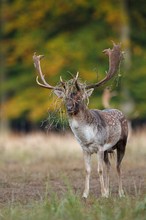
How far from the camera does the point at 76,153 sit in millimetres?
18406

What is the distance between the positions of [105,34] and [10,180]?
609 inches

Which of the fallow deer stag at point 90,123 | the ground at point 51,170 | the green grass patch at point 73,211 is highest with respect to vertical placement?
the fallow deer stag at point 90,123

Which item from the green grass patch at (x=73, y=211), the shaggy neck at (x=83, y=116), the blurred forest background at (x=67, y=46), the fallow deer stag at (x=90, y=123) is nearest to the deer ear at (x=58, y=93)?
the fallow deer stag at (x=90, y=123)

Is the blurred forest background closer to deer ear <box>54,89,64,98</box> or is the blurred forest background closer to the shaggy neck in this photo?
the shaggy neck

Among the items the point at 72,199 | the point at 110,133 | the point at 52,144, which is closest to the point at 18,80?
the point at 52,144

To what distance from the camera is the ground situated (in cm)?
1193

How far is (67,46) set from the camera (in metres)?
27.9

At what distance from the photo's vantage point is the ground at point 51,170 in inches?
470

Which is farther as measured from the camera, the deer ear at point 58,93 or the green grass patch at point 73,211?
the deer ear at point 58,93

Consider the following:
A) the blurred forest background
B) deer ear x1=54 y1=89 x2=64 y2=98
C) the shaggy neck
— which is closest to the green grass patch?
the shaggy neck

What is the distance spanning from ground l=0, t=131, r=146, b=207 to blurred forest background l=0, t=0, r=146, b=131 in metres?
5.45

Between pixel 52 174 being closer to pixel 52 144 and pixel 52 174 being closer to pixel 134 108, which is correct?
pixel 52 144

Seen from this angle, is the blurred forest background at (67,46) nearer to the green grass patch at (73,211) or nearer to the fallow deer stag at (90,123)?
the fallow deer stag at (90,123)

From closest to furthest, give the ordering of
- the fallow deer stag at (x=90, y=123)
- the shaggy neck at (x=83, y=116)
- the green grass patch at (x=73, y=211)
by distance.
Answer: the green grass patch at (x=73, y=211) → the fallow deer stag at (x=90, y=123) → the shaggy neck at (x=83, y=116)
